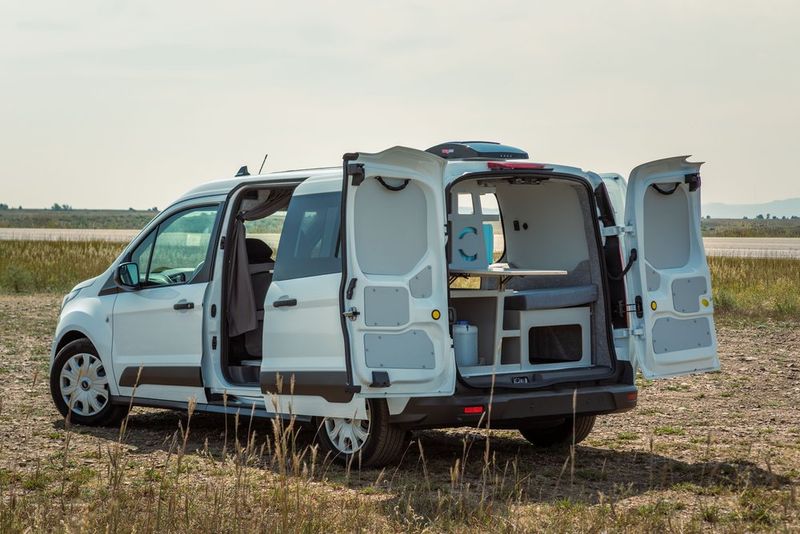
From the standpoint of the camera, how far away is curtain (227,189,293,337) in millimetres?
9336

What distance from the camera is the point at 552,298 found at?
8648mm

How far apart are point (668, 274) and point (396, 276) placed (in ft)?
7.13

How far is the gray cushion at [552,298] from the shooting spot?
28.2 feet

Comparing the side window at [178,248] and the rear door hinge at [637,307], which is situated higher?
the side window at [178,248]

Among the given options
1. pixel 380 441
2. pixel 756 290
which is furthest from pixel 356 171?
pixel 756 290

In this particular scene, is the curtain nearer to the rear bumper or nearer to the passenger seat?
the passenger seat

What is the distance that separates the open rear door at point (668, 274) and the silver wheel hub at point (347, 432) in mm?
2029

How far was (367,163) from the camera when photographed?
7.64 meters

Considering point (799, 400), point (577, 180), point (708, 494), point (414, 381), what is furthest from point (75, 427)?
point (799, 400)

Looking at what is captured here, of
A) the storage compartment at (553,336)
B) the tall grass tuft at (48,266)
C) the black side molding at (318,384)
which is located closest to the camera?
the black side molding at (318,384)

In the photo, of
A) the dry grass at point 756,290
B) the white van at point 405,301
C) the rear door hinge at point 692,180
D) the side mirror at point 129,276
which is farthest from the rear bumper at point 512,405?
the dry grass at point 756,290

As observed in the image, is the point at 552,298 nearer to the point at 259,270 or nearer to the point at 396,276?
the point at 396,276

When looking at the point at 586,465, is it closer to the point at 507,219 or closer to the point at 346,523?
the point at 507,219

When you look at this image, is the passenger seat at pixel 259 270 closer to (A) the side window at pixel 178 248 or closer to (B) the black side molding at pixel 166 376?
(A) the side window at pixel 178 248
